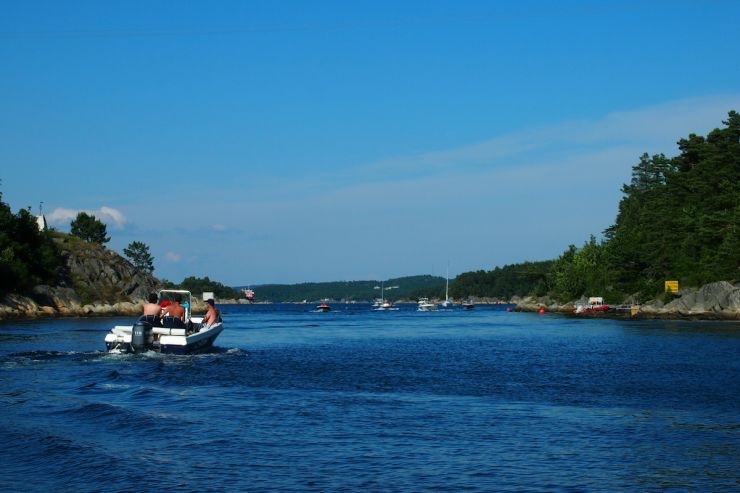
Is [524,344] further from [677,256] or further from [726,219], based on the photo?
[677,256]

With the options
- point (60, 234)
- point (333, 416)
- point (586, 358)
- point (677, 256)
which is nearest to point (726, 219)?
point (677, 256)

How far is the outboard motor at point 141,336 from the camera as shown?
40281 mm

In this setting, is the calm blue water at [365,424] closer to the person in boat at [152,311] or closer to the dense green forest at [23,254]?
the person in boat at [152,311]

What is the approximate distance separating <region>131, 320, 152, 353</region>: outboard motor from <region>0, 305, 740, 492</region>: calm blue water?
64 centimetres

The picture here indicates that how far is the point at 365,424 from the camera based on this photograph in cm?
2228

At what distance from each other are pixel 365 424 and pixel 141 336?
21.4m

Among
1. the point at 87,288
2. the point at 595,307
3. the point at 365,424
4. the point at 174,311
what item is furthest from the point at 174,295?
the point at 87,288

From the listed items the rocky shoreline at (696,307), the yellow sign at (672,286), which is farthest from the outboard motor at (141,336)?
the yellow sign at (672,286)

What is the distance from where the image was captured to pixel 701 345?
5412cm

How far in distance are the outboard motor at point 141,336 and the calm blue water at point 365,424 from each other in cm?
64

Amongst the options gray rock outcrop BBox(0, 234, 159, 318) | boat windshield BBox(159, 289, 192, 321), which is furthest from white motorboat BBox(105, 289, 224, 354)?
gray rock outcrop BBox(0, 234, 159, 318)

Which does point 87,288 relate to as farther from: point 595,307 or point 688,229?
point 688,229

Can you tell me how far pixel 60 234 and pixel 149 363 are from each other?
427 feet

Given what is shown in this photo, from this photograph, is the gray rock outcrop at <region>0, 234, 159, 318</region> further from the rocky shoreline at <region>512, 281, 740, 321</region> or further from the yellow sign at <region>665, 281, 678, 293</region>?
the yellow sign at <region>665, 281, 678, 293</region>
